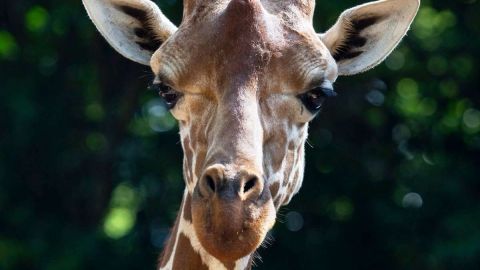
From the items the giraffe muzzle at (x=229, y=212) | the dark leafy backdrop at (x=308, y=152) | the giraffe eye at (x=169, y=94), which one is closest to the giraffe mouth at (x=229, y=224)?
the giraffe muzzle at (x=229, y=212)

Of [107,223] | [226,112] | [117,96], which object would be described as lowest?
[107,223]

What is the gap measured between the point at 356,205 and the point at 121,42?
9.18m

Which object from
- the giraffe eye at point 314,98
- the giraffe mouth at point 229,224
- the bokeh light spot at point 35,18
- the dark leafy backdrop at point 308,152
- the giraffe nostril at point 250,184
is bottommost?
the dark leafy backdrop at point 308,152

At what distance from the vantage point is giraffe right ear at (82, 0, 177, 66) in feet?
22.8

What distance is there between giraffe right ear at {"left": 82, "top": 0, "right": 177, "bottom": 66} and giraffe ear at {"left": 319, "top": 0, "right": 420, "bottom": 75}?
89cm

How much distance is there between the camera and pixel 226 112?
5.88 meters

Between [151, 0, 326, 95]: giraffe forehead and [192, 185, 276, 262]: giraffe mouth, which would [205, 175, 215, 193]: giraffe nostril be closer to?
[192, 185, 276, 262]: giraffe mouth

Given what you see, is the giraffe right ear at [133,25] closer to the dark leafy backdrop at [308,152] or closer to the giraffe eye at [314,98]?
the giraffe eye at [314,98]

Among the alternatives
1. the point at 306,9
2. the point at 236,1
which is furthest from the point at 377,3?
the point at 236,1

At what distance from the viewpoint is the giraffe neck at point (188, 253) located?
6285 mm

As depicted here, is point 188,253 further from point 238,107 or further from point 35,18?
point 35,18

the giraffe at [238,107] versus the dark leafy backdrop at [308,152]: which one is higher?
the giraffe at [238,107]

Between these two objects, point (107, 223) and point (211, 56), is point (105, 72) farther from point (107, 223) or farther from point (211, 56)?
point (211, 56)

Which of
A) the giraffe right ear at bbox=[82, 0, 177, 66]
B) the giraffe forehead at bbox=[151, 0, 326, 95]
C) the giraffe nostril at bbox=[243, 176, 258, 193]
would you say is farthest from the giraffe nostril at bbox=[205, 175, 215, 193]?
the giraffe right ear at bbox=[82, 0, 177, 66]
